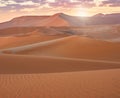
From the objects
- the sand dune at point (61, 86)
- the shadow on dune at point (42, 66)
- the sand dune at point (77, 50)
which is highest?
the sand dune at point (61, 86)

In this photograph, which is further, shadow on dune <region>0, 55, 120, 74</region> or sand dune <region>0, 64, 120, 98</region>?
shadow on dune <region>0, 55, 120, 74</region>

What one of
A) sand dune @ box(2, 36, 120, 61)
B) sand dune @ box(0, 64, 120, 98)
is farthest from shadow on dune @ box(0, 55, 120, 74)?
sand dune @ box(2, 36, 120, 61)

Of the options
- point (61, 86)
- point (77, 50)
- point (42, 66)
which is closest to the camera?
point (61, 86)

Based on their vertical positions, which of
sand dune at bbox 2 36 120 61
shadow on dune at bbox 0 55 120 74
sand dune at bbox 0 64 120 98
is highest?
sand dune at bbox 0 64 120 98

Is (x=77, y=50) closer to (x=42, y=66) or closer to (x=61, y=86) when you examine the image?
(x=42, y=66)

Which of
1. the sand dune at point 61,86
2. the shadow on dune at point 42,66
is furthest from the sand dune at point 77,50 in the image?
the sand dune at point 61,86

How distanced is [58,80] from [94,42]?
1748 centimetres

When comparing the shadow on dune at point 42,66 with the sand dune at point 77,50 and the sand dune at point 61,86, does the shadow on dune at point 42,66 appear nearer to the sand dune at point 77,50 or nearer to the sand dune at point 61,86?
the sand dune at point 61,86

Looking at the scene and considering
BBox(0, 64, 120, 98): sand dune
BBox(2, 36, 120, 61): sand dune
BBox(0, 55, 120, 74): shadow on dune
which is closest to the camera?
BBox(0, 64, 120, 98): sand dune

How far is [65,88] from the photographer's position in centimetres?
710

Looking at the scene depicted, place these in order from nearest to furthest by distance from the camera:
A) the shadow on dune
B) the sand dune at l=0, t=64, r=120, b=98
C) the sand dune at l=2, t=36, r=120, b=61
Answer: the sand dune at l=0, t=64, r=120, b=98 < the shadow on dune < the sand dune at l=2, t=36, r=120, b=61

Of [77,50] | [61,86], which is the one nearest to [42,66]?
[61,86]

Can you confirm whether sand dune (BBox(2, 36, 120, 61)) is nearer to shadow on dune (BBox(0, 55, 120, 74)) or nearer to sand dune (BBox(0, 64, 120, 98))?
shadow on dune (BBox(0, 55, 120, 74))

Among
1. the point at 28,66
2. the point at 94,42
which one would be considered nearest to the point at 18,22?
the point at 94,42
